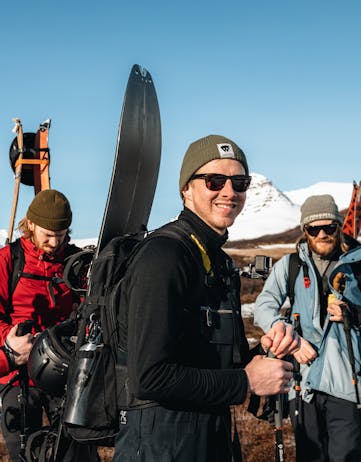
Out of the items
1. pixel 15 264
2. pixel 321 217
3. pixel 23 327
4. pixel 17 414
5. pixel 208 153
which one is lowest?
pixel 17 414

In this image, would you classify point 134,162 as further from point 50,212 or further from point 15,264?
point 15,264

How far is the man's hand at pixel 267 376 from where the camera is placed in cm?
251

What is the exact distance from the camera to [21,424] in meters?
4.57

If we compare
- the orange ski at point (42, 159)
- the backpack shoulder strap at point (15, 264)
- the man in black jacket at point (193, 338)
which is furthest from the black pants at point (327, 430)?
the orange ski at point (42, 159)

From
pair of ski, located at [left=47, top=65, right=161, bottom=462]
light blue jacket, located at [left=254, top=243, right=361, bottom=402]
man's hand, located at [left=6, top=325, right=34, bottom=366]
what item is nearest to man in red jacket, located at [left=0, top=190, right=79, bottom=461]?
man's hand, located at [left=6, top=325, right=34, bottom=366]

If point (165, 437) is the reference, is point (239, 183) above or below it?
above

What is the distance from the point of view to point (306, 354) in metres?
4.81

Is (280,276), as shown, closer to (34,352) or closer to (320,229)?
(320,229)

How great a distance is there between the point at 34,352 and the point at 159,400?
4.49 feet

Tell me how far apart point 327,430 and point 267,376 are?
2760 millimetres

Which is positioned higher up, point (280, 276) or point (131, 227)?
point (131, 227)

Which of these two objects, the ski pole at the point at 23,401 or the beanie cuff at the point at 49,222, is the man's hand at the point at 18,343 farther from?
the beanie cuff at the point at 49,222

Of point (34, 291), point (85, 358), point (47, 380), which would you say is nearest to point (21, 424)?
point (34, 291)

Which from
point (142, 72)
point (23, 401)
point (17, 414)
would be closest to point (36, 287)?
point (23, 401)
